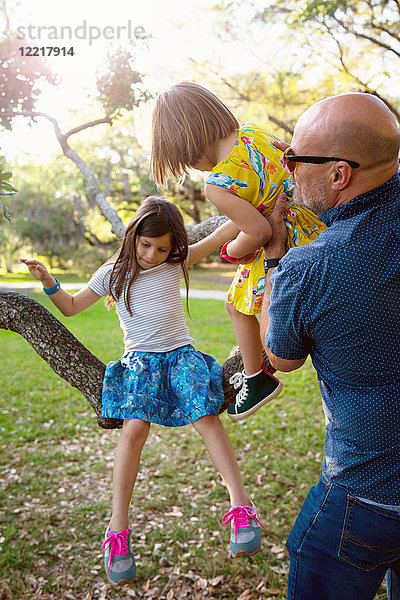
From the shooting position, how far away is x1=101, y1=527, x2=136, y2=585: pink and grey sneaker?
205cm

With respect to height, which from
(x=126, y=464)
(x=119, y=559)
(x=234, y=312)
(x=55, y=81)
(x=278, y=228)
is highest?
(x=55, y=81)

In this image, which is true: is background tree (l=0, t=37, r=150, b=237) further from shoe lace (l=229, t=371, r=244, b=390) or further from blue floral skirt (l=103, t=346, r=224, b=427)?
shoe lace (l=229, t=371, r=244, b=390)

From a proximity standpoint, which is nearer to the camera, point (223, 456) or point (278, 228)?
point (278, 228)

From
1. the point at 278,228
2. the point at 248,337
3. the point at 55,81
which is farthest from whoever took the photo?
the point at 55,81

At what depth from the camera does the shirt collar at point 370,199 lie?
4.51 ft

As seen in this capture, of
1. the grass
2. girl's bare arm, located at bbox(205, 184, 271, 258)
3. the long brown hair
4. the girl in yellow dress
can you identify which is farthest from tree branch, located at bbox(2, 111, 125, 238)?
the grass

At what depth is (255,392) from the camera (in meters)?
2.18

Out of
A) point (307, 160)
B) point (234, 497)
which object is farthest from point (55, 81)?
point (234, 497)

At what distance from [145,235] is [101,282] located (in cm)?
30

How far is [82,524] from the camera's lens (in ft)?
14.9

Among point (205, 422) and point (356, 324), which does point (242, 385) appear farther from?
point (356, 324)

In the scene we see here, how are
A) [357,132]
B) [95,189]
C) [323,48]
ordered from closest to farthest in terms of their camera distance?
[357,132] → [95,189] → [323,48]

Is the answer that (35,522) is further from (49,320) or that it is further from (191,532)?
(49,320)

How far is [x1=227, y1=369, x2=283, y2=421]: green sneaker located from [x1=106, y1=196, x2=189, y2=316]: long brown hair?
55cm
